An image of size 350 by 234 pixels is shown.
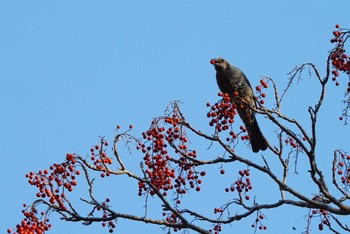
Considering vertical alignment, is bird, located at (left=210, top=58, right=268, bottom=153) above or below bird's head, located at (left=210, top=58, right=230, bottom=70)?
below

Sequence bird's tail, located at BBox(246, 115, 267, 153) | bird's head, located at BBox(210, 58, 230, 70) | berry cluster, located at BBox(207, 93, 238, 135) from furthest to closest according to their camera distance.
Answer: bird's head, located at BBox(210, 58, 230, 70) → bird's tail, located at BBox(246, 115, 267, 153) → berry cluster, located at BBox(207, 93, 238, 135)

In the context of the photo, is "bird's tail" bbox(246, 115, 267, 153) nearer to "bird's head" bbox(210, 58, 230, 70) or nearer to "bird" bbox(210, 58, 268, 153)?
"bird" bbox(210, 58, 268, 153)

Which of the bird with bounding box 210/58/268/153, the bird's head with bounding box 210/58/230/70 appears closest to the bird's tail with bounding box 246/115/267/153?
the bird with bounding box 210/58/268/153

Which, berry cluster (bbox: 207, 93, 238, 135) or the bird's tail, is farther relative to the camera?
the bird's tail

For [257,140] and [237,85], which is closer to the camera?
[257,140]

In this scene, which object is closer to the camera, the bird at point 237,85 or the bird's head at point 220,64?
the bird at point 237,85

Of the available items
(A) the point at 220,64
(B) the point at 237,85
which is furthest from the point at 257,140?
(A) the point at 220,64

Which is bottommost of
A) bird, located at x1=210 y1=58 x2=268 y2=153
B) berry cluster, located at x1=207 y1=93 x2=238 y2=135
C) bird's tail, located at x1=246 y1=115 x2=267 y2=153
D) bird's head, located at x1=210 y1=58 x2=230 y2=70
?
berry cluster, located at x1=207 y1=93 x2=238 y2=135

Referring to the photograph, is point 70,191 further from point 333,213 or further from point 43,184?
point 333,213

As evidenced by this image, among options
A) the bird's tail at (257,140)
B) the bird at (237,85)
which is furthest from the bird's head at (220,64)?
the bird's tail at (257,140)

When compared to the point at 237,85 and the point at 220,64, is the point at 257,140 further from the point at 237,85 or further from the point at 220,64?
the point at 220,64

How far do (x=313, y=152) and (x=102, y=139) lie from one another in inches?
75.9

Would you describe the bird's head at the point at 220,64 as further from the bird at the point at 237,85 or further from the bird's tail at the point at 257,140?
the bird's tail at the point at 257,140

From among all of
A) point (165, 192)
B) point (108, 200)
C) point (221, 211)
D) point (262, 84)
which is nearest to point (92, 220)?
point (108, 200)
